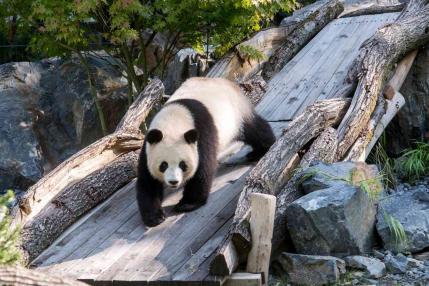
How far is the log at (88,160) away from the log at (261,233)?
1762 millimetres

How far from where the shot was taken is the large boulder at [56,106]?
897 centimetres

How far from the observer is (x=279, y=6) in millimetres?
7949

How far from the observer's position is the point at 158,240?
16.3 ft

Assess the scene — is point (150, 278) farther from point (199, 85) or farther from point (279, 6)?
point (279, 6)

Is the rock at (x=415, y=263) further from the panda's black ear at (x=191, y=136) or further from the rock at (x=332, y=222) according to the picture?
the panda's black ear at (x=191, y=136)

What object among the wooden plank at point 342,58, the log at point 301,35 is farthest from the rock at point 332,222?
the log at point 301,35

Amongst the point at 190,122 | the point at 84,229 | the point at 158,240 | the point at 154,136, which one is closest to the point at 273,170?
the point at 190,122

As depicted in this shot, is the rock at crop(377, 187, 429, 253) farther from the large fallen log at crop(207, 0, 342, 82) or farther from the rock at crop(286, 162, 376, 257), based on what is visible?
the large fallen log at crop(207, 0, 342, 82)

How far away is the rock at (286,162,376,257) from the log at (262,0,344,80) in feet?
12.1

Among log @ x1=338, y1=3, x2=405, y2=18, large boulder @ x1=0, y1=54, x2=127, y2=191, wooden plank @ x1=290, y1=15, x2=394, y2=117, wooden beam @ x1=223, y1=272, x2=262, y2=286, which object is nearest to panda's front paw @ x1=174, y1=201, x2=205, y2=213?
wooden beam @ x1=223, y1=272, x2=262, y2=286

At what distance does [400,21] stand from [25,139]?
202 inches

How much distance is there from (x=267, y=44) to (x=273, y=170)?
3.89 m

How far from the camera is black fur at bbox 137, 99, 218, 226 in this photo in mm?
5219

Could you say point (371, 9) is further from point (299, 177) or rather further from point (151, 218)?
point (151, 218)
